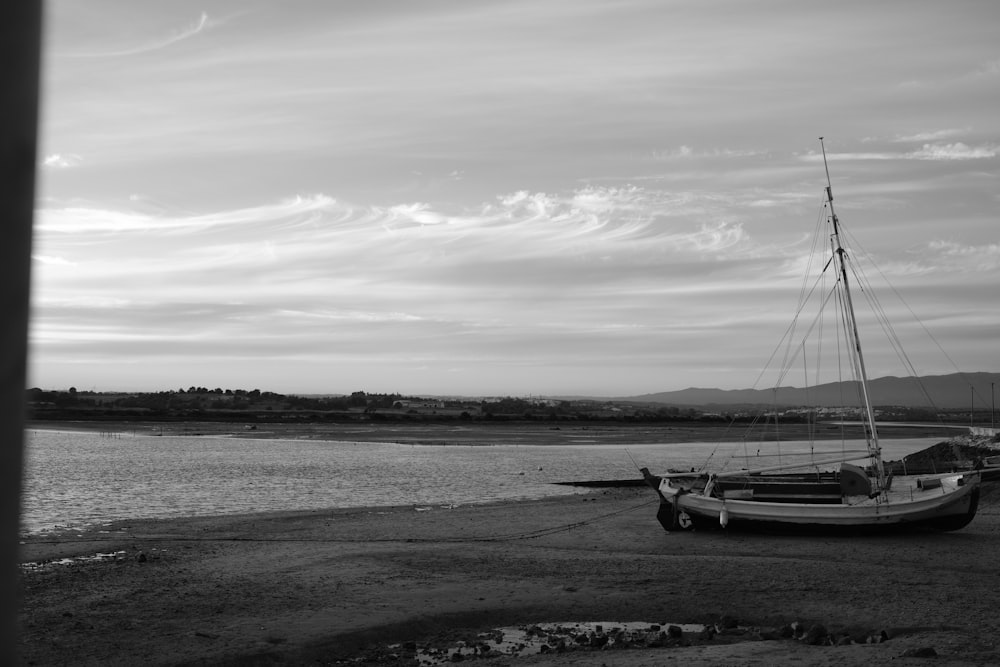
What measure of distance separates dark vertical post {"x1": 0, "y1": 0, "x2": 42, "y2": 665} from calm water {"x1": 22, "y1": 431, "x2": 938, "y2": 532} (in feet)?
55.5

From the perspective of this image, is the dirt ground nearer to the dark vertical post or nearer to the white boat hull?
the white boat hull

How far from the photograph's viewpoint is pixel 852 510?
22.8 m

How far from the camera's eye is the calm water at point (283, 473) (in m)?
32.2

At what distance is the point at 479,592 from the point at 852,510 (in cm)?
1139

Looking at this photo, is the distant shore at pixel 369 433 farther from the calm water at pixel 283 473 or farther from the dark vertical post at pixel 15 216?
the dark vertical post at pixel 15 216

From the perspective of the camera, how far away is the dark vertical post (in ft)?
3.09

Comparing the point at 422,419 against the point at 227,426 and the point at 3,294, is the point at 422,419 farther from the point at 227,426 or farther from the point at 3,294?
the point at 3,294

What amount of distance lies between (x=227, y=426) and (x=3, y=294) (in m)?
110

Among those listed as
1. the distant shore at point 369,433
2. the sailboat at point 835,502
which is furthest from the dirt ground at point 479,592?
the distant shore at point 369,433

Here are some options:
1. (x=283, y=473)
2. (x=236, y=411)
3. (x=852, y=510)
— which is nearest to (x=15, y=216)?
(x=852, y=510)

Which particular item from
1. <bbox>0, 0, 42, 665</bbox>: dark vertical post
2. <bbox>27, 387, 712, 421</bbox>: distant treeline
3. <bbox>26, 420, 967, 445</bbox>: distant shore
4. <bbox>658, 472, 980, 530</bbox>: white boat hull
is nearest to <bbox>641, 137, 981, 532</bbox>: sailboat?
<bbox>658, 472, 980, 530</bbox>: white boat hull

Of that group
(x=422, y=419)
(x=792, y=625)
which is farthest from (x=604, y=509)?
(x=422, y=419)

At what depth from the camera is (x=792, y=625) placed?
1410cm

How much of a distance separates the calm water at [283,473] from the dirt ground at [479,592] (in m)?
3.60
